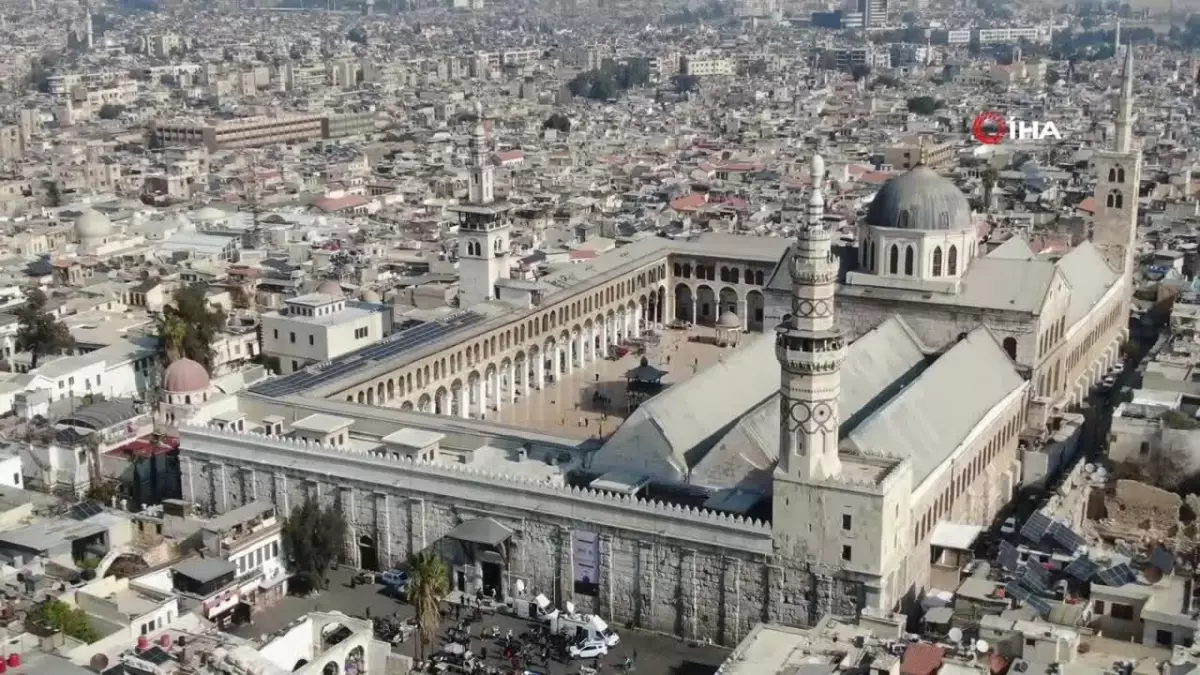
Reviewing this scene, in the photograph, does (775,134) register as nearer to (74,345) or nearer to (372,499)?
(74,345)

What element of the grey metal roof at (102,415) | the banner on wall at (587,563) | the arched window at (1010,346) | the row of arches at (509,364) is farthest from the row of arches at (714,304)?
the banner on wall at (587,563)

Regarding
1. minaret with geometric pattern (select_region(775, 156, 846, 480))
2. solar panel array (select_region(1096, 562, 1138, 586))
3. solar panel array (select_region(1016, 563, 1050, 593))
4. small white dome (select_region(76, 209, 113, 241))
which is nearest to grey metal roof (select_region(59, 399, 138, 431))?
minaret with geometric pattern (select_region(775, 156, 846, 480))

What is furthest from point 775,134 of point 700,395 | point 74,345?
point 700,395

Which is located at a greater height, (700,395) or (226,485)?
(700,395)

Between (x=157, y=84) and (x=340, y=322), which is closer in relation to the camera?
(x=340, y=322)

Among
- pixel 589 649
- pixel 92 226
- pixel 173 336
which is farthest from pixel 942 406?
pixel 92 226

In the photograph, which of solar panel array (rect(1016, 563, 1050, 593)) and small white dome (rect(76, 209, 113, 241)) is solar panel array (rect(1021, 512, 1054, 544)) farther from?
small white dome (rect(76, 209, 113, 241))
